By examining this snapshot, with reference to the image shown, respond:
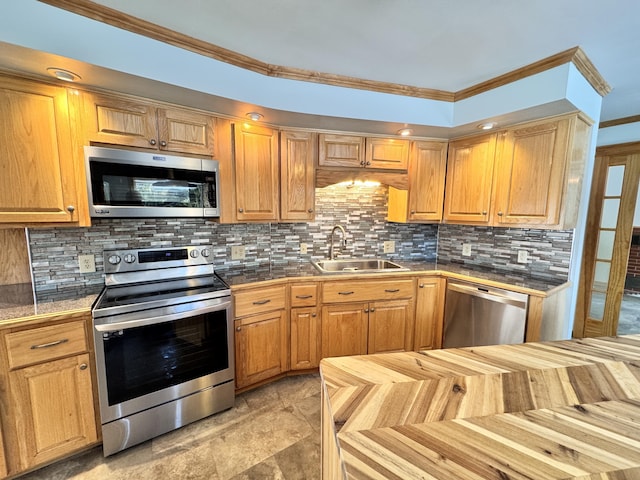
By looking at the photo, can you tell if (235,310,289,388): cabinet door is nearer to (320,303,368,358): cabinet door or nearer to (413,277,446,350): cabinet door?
(320,303,368,358): cabinet door

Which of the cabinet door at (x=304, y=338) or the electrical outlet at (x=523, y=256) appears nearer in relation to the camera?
the cabinet door at (x=304, y=338)

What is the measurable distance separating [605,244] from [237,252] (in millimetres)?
3951

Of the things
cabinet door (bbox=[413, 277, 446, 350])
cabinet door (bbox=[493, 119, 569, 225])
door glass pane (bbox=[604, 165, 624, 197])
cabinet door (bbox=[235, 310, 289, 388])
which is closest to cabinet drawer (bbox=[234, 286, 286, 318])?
cabinet door (bbox=[235, 310, 289, 388])

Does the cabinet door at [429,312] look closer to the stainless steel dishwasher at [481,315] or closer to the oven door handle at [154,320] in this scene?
the stainless steel dishwasher at [481,315]

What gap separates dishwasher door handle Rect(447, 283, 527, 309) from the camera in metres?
2.09

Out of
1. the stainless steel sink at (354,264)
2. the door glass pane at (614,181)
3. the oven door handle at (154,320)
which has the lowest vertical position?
the oven door handle at (154,320)

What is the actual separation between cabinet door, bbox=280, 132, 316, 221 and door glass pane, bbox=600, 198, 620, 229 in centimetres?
325

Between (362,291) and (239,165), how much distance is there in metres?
1.46

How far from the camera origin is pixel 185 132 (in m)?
1.97

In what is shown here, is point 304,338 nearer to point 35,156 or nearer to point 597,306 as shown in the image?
point 35,156

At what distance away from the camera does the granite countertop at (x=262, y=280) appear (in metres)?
1.54

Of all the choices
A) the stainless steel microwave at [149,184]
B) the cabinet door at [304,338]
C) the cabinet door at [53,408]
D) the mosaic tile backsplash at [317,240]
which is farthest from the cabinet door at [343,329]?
the cabinet door at [53,408]

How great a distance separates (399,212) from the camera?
2.86 m

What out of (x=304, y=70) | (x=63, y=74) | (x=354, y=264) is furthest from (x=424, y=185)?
(x=63, y=74)
